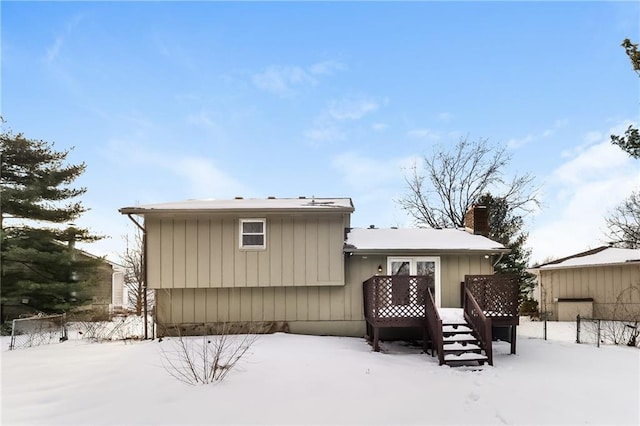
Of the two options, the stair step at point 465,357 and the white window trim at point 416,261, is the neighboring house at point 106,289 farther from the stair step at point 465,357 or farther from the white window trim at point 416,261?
the stair step at point 465,357

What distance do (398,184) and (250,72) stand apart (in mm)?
15876

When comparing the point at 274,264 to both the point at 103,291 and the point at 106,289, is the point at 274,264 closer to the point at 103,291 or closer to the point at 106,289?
the point at 103,291

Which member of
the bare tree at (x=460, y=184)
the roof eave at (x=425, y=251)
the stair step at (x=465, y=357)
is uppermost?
the bare tree at (x=460, y=184)

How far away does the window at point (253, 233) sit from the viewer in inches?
472

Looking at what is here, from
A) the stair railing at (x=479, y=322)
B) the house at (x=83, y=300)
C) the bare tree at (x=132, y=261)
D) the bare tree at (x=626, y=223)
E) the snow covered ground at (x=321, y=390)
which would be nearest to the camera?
the snow covered ground at (x=321, y=390)

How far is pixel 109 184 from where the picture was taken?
1703 centimetres

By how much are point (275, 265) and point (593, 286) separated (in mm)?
14685

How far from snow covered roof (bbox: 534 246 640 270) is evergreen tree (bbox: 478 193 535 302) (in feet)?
8.29

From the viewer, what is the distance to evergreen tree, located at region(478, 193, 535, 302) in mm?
22703

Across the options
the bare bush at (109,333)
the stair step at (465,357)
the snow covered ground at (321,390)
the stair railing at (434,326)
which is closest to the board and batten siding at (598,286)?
the snow covered ground at (321,390)

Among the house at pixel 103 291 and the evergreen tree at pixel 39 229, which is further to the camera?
the house at pixel 103 291

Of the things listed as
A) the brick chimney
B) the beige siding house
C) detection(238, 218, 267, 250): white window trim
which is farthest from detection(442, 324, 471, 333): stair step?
detection(238, 218, 267, 250): white window trim

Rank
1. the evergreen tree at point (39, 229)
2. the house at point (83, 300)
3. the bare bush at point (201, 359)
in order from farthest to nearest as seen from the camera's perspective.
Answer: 1. the house at point (83, 300)
2. the evergreen tree at point (39, 229)
3. the bare bush at point (201, 359)

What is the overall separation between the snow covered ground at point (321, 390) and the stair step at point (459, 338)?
63cm
